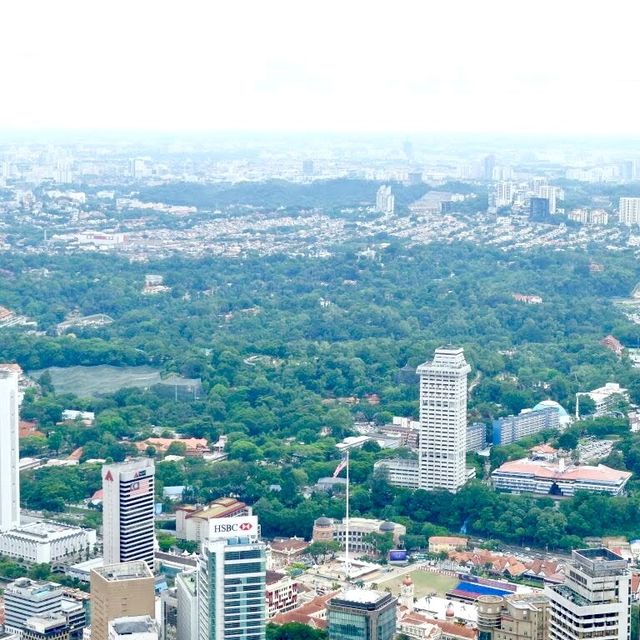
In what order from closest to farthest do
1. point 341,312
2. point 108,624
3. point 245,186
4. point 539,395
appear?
point 108,624 → point 539,395 → point 341,312 → point 245,186

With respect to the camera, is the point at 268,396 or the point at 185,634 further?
the point at 268,396

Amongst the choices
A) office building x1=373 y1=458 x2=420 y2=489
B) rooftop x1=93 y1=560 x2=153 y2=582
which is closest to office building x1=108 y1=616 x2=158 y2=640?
rooftop x1=93 y1=560 x2=153 y2=582

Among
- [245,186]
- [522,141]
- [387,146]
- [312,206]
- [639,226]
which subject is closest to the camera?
[639,226]

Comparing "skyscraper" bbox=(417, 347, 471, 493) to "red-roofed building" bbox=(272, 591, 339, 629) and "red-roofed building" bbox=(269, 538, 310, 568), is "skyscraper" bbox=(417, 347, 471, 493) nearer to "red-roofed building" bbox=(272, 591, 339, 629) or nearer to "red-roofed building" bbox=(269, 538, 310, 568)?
"red-roofed building" bbox=(269, 538, 310, 568)

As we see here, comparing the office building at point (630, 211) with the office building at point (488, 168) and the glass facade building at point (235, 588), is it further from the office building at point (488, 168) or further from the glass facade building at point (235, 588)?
the glass facade building at point (235, 588)

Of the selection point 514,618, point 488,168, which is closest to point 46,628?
point 514,618

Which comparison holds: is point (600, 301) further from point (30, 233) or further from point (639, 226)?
point (30, 233)

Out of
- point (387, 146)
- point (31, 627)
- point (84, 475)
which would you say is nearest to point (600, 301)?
point (84, 475)
